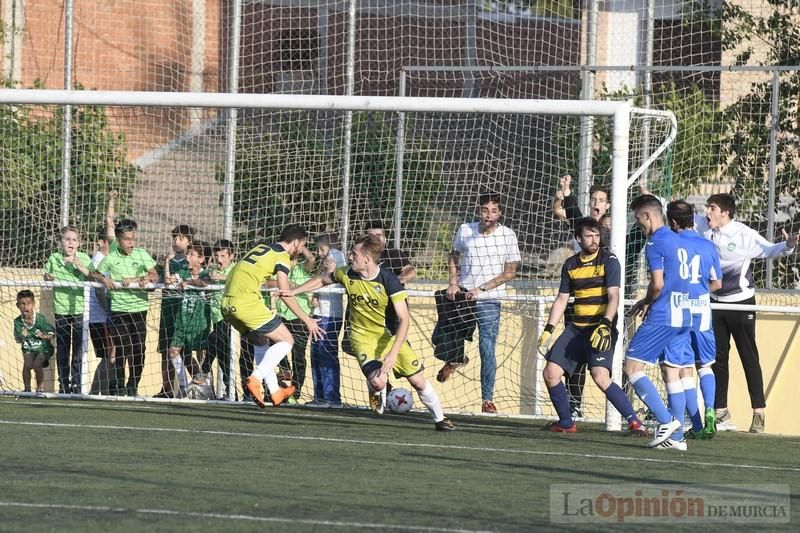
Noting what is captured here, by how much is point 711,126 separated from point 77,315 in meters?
7.16

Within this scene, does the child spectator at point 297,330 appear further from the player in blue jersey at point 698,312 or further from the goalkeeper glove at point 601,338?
the player in blue jersey at point 698,312

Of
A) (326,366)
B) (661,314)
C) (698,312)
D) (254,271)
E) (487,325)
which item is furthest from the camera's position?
(326,366)

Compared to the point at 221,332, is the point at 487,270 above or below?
above

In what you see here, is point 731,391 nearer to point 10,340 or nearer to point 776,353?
point 776,353

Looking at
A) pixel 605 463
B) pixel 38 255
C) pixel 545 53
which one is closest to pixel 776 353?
pixel 605 463

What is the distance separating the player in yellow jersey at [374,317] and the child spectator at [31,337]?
3.94m

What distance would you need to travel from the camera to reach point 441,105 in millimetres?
11258

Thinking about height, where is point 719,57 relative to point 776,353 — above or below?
above

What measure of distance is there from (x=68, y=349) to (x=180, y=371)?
1.12 metres

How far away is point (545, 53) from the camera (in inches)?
702

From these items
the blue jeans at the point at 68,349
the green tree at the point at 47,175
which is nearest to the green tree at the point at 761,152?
the green tree at the point at 47,175

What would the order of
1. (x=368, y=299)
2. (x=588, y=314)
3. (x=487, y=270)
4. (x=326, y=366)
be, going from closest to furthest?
(x=588, y=314) → (x=368, y=299) → (x=487, y=270) → (x=326, y=366)

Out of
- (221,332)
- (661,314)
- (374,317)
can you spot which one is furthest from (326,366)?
(661,314)

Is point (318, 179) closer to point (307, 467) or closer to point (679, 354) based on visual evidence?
point (679, 354)
